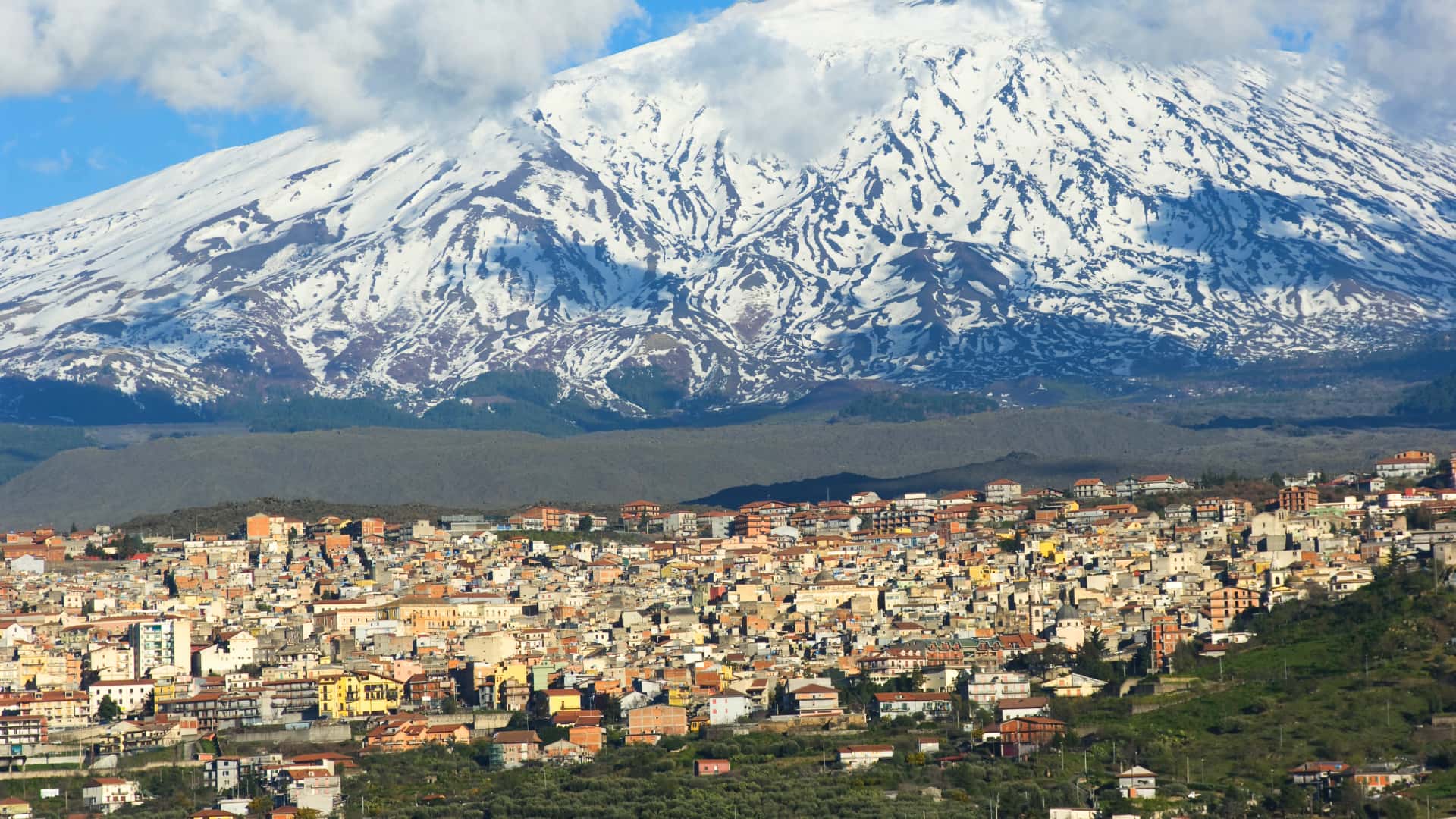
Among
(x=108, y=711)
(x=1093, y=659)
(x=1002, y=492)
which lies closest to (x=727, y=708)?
(x=1093, y=659)

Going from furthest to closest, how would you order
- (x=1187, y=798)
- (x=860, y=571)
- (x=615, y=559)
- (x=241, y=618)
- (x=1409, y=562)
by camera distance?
(x=615, y=559)
(x=860, y=571)
(x=241, y=618)
(x=1409, y=562)
(x=1187, y=798)

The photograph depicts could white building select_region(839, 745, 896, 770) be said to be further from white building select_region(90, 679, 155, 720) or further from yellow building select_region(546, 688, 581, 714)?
white building select_region(90, 679, 155, 720)

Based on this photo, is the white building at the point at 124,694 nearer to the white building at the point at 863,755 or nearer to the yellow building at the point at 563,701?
A: the yellow building at the point at 563,701

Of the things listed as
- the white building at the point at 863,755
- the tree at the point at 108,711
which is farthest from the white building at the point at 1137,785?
the tree at the point at 108,711

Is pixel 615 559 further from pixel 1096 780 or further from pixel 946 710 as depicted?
pixel 1096 780

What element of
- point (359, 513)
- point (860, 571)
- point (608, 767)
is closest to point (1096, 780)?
Result: point (608, 767)

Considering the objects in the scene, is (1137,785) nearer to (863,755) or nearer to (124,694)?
(863,755)
